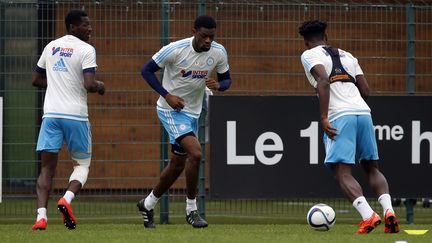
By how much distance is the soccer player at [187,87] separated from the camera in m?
11.4

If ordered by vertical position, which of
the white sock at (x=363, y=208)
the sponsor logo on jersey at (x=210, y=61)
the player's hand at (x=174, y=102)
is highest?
the sponsor logo on jersey at (x=210, y=61)

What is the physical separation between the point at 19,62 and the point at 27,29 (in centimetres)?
49

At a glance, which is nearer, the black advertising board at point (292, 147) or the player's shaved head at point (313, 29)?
the player's shaved head at point (313, 29)

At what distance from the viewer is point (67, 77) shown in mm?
11000

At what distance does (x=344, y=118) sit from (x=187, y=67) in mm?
1811

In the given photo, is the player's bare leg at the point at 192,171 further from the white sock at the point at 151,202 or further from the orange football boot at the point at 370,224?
the orange football boot at the point at 370,224

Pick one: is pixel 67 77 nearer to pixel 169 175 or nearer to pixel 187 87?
pixel 187 87

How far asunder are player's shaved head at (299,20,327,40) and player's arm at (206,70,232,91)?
44.7 inches

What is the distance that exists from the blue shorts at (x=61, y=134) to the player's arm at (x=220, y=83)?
4.16ft

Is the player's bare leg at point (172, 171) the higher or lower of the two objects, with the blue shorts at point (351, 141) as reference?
lower

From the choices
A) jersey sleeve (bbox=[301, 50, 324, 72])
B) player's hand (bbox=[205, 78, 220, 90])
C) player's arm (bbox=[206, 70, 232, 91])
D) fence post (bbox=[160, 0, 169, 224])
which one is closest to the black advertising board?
fence post (bbox=[160, 0, 169, 224])

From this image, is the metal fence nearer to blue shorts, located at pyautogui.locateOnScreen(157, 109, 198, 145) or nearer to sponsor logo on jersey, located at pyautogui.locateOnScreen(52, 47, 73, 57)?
blue shorts, located at pyautogui.locateOnScreen(157, 109, 198, 145)

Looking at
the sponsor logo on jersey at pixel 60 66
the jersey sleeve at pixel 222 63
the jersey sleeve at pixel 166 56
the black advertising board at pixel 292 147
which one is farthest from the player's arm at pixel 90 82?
the black advertising board at pixel 292 147

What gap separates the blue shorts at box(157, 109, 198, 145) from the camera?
1148 centimetres
